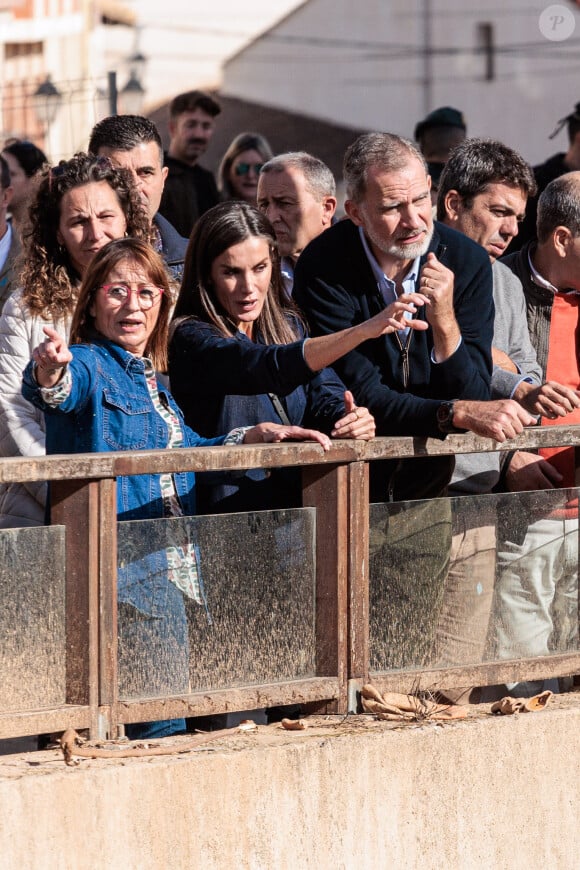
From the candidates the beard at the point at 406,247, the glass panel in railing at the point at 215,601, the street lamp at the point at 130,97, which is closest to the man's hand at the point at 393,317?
the beard at the point at 406,247

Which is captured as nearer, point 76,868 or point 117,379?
point 76,868

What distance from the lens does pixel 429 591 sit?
4.95m

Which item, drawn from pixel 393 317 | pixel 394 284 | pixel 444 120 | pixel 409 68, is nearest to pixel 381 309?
pixel 394 284

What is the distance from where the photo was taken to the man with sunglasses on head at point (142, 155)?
6.03 meters

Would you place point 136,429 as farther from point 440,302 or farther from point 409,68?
point 409,68

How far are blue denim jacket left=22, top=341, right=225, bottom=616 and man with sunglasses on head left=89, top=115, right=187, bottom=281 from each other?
143cm

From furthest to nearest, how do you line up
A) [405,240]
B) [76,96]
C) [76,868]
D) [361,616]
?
[76,96] → [405,240] → [361,616] → [76,868]

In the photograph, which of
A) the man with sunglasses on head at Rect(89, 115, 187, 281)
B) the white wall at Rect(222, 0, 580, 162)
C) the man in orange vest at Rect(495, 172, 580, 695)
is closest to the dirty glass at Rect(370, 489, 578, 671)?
the man in orange vest at Rect(495, 172, 580, 695)

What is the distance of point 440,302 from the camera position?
4.87 m

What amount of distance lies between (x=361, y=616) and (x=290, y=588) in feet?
0.83

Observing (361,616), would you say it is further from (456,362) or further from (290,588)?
(456,362)

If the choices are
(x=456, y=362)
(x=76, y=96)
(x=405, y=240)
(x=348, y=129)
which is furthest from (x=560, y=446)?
(x=348, y=129)

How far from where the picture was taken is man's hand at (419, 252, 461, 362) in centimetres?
486

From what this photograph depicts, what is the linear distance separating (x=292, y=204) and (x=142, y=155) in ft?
2.15
